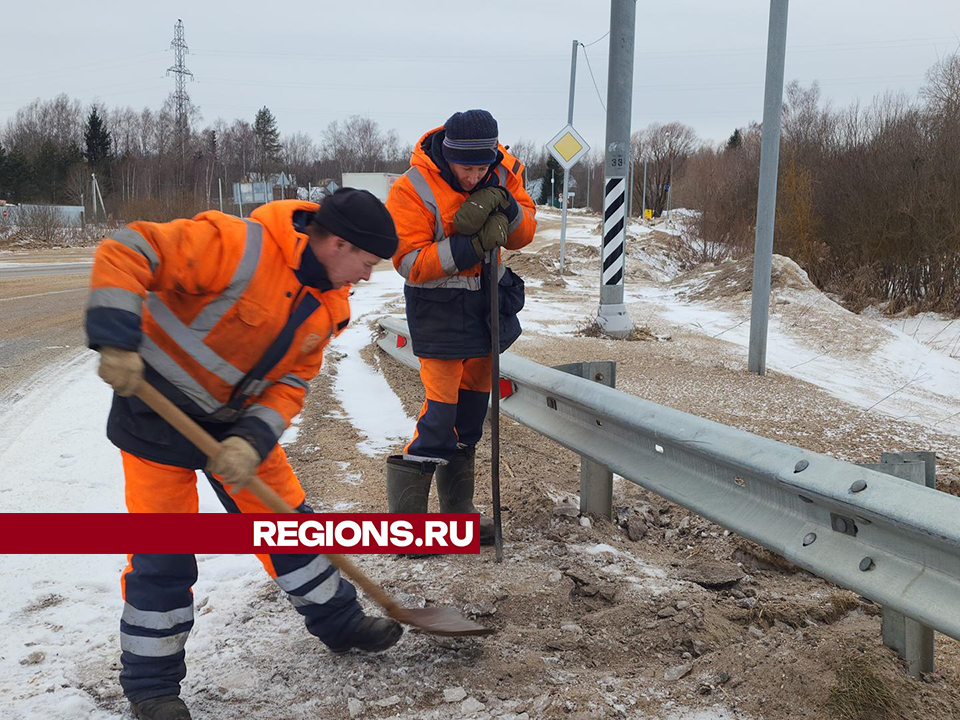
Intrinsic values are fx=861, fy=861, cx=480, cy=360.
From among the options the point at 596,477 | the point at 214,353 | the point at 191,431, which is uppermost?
the point at 214,353

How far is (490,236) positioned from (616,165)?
6.31 m

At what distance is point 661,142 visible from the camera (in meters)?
56.7

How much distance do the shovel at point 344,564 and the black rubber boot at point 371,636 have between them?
0.12ft

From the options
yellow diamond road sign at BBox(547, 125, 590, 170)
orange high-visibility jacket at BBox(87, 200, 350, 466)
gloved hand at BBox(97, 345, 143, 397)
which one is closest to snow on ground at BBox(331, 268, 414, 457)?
orange high-visibility jacket at BBox(87, 200, 350, 466)

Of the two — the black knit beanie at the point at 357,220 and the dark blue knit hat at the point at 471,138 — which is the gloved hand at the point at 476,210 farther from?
the black knit beanie at the point at 357,220

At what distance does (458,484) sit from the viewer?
3.70m

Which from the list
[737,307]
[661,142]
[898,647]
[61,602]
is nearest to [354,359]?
[61,602]

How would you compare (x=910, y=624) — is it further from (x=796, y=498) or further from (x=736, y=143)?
(x=736, y=143)

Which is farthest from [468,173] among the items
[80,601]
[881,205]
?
[881,205]

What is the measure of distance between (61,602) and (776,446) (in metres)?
2.43

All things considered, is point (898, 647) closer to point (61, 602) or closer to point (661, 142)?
point (61, 602)

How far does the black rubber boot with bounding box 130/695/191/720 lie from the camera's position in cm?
230

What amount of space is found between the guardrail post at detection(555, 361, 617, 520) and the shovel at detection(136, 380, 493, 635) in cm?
114

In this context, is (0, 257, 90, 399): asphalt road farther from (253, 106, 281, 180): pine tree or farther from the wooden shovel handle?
(253, 106, 281, 180): pine tree
